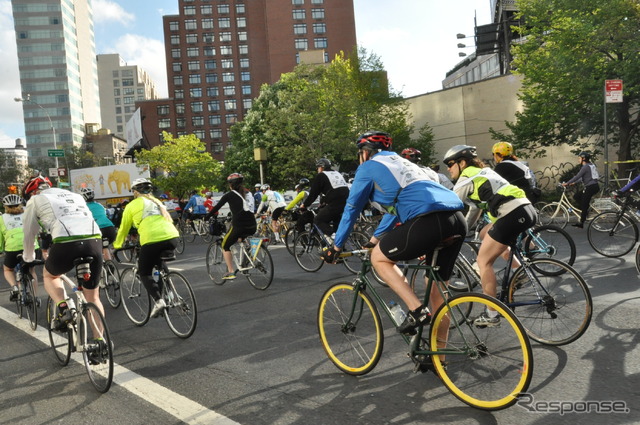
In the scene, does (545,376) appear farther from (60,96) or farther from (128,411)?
(60,96)

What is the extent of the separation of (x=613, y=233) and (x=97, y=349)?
772 centimetres

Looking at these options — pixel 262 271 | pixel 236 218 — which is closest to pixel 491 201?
pixel 262 271

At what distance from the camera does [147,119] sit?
100312 millimetres

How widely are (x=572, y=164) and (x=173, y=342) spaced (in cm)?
2781

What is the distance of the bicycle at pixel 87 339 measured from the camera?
426cm

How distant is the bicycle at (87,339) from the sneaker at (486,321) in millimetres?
2722

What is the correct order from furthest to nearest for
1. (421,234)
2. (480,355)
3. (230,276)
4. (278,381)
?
(230,276)
(278,381)
(421,234)
(480,355)

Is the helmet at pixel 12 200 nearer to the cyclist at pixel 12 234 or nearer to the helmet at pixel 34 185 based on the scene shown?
the cyclist at pixel 12 234

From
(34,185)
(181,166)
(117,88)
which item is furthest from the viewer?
(117,88)

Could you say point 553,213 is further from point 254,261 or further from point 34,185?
point 34,185

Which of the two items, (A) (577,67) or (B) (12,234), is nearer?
(B) (12,234)

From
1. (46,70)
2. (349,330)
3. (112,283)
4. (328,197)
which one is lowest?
(112,283)

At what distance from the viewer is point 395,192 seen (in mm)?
3820

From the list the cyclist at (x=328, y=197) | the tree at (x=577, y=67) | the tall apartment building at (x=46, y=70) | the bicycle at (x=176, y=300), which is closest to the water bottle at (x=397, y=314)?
the bicycle at (x=176, y=300)
